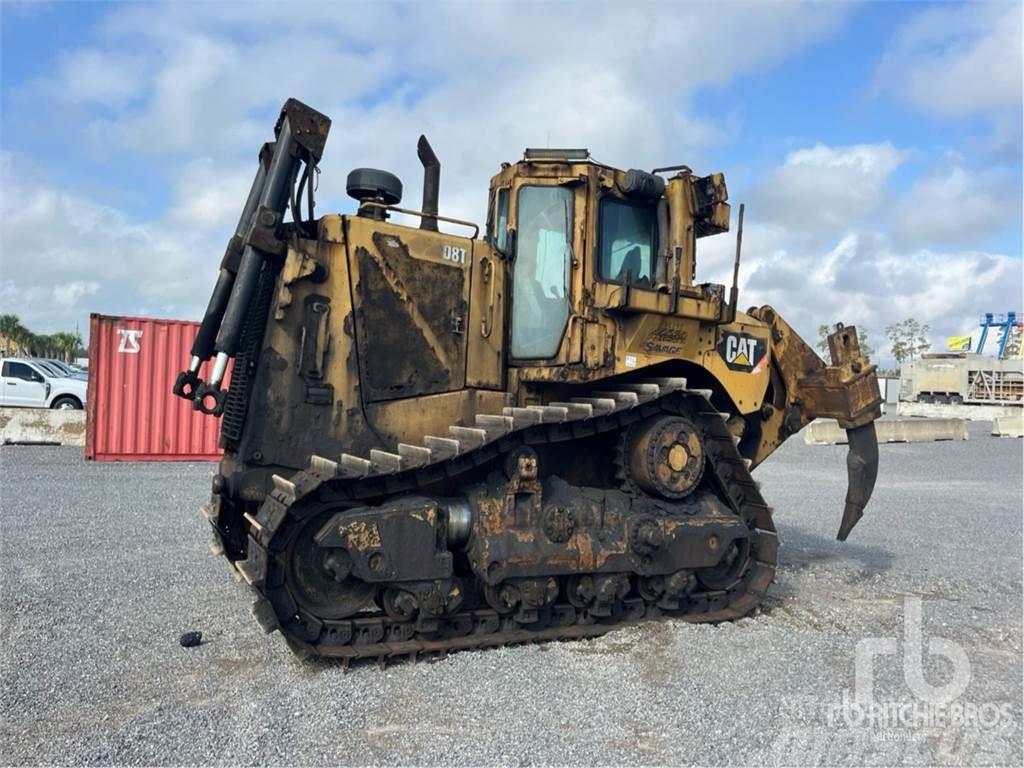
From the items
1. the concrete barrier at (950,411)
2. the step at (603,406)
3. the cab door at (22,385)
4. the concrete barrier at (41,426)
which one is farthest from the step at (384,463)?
the concrete barrier at (950,411)

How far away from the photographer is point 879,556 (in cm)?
920

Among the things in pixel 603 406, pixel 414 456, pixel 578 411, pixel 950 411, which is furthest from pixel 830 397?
pixel 950 411

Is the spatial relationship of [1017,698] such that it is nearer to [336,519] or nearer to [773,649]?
[773,649]

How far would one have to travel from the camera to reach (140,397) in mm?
16000

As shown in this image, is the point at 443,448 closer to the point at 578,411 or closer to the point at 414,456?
the point at 414,456

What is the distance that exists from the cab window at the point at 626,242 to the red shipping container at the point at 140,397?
11328mm

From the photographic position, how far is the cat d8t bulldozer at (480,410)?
17.6 ft

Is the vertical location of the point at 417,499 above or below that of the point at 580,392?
below

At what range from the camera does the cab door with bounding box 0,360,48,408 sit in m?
20.7

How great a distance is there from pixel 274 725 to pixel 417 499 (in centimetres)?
168

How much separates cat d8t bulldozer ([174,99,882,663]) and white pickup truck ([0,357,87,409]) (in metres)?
17.6

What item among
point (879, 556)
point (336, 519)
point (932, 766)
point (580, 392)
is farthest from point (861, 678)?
point (879, 556)

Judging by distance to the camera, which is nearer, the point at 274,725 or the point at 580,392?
the point at 274,725

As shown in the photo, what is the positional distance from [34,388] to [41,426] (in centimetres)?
439
